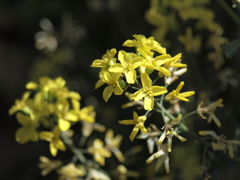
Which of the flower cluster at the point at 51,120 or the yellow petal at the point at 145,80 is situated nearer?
the yellow petal at the point at 145,80

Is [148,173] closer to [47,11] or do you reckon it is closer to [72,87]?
[72,87]

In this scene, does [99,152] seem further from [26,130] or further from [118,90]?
[118,90]

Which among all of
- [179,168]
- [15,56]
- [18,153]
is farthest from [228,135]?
[15,56]

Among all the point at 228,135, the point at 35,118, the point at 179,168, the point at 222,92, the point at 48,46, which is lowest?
the point at 179,168

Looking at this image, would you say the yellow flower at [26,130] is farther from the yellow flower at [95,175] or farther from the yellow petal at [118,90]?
the yellow petal at [118,90]

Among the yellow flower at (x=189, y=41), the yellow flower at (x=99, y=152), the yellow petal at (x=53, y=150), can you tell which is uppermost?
the yellow flower at (x=189, y=41)

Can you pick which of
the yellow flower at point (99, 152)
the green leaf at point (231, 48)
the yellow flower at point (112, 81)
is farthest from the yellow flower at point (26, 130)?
the green leaf at point (231, 48)
